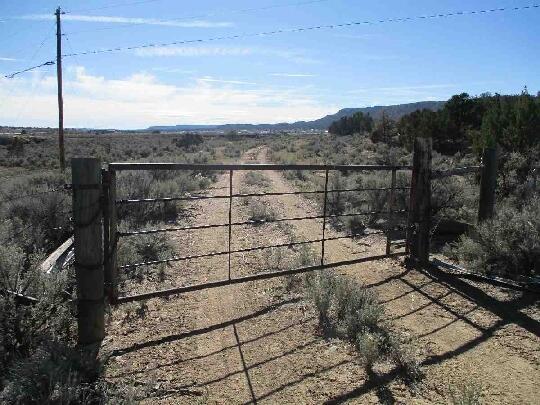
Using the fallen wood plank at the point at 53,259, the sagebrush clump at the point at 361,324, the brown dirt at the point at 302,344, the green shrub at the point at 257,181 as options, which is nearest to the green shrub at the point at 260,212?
the brown dirt at the point at 302,344

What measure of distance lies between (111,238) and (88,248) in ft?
1.29

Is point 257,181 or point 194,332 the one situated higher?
point 257,181

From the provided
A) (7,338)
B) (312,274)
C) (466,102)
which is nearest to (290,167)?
(312,274)

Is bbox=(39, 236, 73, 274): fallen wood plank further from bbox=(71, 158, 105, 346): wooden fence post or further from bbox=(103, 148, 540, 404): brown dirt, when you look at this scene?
bbox=(103, 148, 540, 404): brown dirt

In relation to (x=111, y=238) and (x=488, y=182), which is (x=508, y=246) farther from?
(x=111, y=238)

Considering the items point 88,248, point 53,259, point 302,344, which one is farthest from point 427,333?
point 53,259

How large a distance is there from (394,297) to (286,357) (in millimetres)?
2169

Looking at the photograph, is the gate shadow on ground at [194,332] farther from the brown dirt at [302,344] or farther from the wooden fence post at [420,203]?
the wooden fence post at [420,203]

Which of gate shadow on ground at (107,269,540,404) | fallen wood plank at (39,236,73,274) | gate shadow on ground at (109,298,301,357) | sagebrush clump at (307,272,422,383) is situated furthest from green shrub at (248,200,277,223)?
fallen wood plank at (39,236,73,274)

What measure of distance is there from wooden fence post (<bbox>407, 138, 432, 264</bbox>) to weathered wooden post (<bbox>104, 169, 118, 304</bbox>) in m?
4.51

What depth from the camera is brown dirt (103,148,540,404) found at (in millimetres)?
3801

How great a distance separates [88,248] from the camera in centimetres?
427

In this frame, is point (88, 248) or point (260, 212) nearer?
point (88, 248)

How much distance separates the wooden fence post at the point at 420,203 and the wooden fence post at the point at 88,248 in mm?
4736
